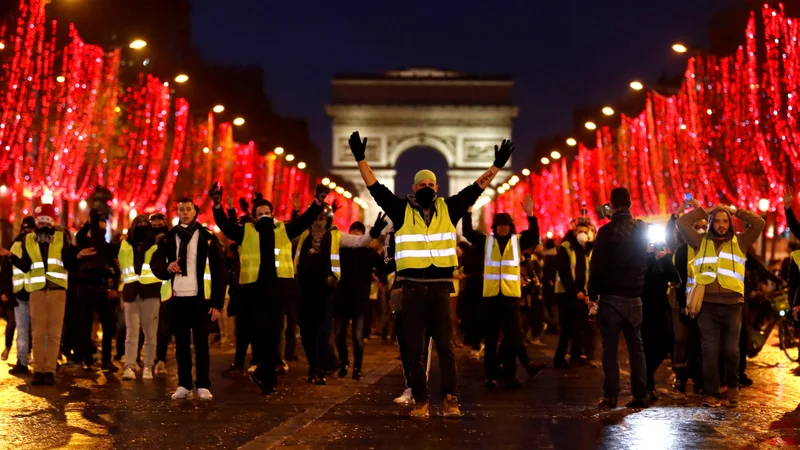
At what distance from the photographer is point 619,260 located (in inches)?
463

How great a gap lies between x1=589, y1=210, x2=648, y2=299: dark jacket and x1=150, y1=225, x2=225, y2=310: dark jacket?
9.92 ft

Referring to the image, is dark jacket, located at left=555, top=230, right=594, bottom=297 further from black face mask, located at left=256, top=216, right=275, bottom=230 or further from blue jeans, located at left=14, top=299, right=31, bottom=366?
blue jeans, located at left=14, top=299, right=31, bottom=366

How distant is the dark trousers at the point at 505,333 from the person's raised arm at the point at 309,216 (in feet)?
6.60

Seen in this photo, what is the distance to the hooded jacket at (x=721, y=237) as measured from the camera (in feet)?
39.1

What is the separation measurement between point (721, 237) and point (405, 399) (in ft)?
9.32

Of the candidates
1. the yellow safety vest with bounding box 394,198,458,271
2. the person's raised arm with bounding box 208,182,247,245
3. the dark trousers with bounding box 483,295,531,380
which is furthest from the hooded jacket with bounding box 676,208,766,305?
the person's raised arm with bounding box 208,182,247,245

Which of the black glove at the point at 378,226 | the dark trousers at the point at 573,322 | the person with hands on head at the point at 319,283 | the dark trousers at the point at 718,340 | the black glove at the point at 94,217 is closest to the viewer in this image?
the dark trousers at the point at 718,340

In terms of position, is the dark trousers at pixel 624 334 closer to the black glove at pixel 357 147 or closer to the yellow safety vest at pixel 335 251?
the black glove at pixel 357 147

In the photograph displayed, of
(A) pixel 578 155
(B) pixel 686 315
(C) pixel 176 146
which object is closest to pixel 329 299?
(B) pixel 686 315

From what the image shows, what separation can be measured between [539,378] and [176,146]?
36.7 metres

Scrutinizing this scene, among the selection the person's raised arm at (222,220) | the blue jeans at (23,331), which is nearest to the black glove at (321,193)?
the person's raised arm at (222,220)

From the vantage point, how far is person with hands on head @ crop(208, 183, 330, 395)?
12.7 m

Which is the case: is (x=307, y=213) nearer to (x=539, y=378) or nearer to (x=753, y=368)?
(x=539, y=378)

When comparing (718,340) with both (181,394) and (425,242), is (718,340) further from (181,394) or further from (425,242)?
(181,394)
